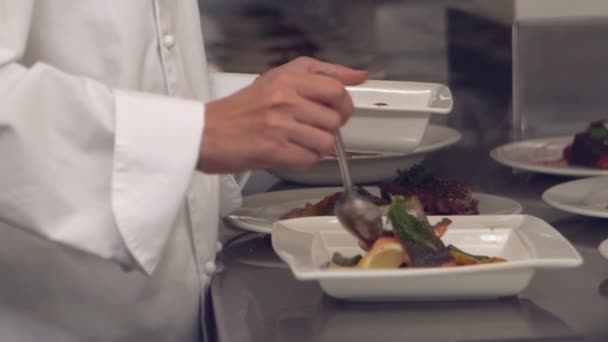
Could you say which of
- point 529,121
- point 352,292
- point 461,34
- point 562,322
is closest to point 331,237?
point 352,292

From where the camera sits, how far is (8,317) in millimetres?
1226

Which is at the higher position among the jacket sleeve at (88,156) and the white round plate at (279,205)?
the jacket sleeve at (88,156)

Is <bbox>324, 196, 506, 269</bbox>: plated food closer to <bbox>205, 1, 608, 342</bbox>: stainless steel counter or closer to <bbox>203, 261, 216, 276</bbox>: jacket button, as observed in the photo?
<bbox>205, 1, 608, 342</bbox>: stainless steel counter

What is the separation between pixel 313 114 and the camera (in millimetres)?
1007

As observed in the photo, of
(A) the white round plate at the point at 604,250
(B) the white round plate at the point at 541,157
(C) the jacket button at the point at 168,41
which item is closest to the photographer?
(A) the white round plate at the point at 604,250

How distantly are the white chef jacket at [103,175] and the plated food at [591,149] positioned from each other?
1.83ft

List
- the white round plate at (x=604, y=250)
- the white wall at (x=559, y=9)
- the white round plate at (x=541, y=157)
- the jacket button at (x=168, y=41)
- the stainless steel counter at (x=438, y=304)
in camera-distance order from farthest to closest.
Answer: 1. the white wall at (x=559, y=9)
2. the white round plate at (x=541, y=157)
3. the jacket button at (x=168, y=41)
4. the white round plate at (x=604, y=250)
5. the stainless steel counter at (x=438, y=304)

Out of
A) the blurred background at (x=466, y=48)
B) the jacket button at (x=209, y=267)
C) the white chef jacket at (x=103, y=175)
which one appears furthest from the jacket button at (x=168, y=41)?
the blurred background at (x=466, y=48)

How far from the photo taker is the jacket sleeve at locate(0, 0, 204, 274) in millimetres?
1009

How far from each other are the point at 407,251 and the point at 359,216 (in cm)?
10

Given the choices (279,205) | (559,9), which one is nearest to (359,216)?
(279,205)

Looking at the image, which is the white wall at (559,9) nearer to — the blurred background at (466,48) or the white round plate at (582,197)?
the blurred background at (466,48)

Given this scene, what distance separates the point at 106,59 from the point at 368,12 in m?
1.28

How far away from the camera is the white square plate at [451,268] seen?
3.31 ft
